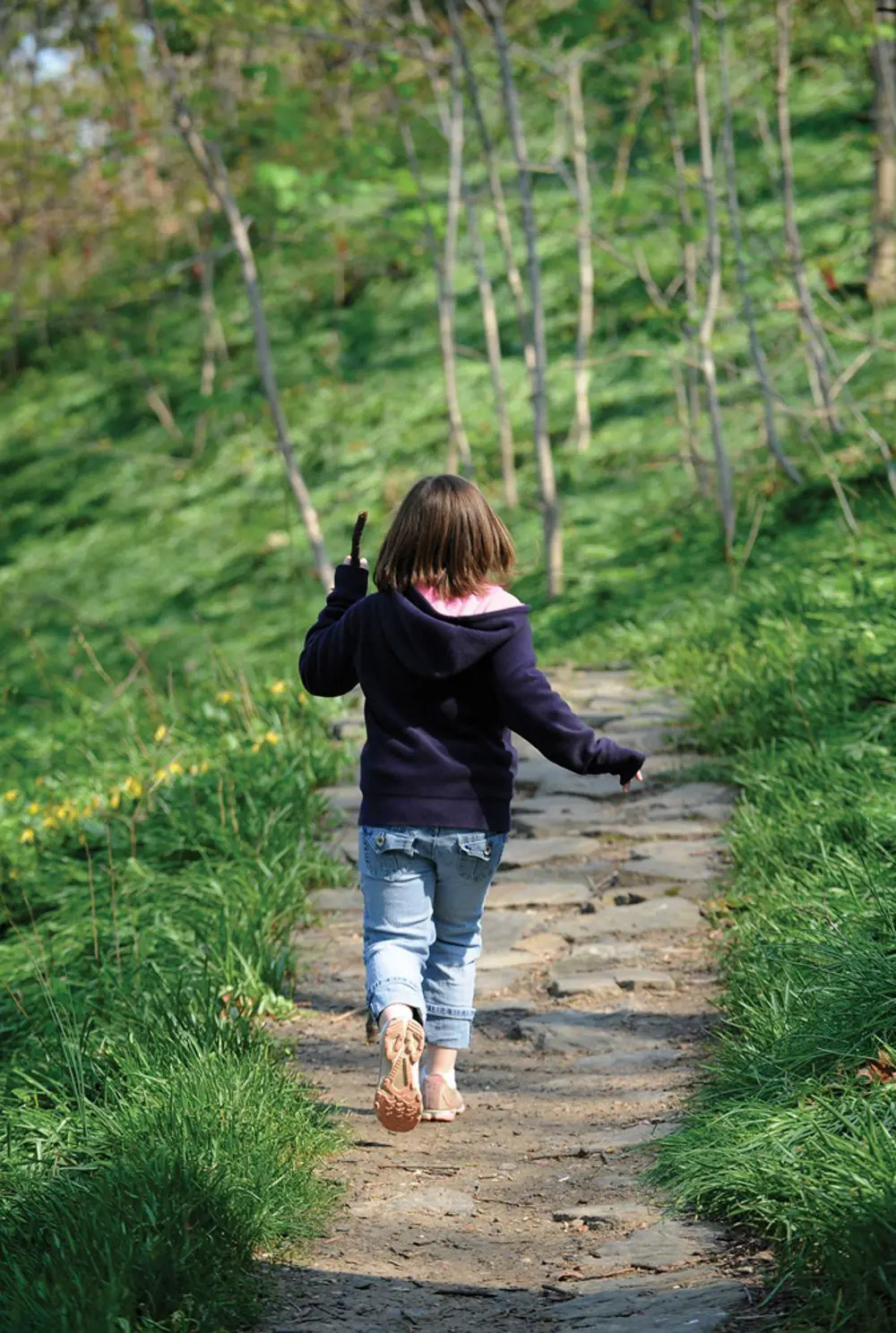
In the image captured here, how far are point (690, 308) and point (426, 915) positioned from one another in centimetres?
621

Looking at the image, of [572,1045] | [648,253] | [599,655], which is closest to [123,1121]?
[572,1045]

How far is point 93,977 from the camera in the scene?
4.77 metres

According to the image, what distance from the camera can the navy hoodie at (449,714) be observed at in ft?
11.5

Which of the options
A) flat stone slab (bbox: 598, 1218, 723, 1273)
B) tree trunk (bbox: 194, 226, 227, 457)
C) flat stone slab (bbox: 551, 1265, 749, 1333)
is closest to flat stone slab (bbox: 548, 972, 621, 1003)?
flat stone slab (bbox: 598, 1218, 723, 1273)

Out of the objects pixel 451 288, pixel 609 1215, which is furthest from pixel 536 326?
Answer: pixel 609 1215

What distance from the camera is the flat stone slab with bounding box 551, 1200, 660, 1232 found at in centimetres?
297

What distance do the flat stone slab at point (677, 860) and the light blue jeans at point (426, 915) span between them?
1573 mm

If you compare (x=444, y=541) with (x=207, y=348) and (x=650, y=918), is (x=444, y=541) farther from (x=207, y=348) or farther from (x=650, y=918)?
(x=207, y=348)

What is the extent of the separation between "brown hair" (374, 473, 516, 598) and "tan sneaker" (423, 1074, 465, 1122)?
4.07 feet

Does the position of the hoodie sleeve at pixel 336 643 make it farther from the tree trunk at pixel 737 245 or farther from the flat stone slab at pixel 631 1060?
the tree trunk at pixel 737 245

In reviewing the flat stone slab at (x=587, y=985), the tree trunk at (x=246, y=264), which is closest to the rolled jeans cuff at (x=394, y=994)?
the flat stone slab at (x=587, y=985)

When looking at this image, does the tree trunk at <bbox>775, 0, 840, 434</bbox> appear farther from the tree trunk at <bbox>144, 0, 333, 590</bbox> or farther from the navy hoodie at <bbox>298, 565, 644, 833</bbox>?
the navy hoodie at <bbox>298, 565, 644, 833</bbox>

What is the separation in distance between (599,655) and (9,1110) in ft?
18.4

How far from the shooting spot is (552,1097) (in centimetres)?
377
